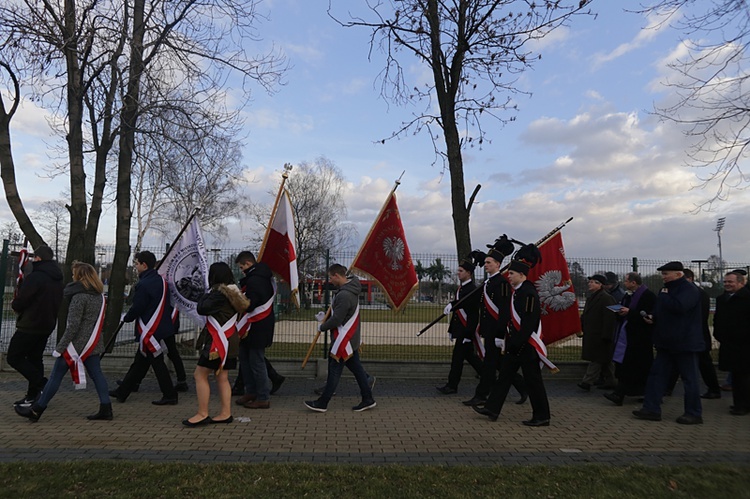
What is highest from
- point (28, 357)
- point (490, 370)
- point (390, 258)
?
point (390, 258)

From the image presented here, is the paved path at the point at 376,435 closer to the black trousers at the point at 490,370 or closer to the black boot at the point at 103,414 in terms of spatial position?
the black boot at the point at 103,414

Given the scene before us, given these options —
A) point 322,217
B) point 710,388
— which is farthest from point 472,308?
point 322,217

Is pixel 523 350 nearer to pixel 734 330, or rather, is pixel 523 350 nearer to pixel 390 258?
pixel 390 258

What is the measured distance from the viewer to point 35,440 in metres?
5.54

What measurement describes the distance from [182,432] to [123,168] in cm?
672

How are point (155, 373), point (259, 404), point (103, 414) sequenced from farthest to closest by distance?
point (155, 373) → point (259, 404) → point (103, 414)

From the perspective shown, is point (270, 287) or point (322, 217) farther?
point (322, 217)

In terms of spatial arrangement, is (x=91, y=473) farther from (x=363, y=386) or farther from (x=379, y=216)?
(x=379, y=216)

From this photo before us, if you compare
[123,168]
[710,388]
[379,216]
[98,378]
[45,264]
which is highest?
[123,168]

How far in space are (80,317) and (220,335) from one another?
5.41 feet

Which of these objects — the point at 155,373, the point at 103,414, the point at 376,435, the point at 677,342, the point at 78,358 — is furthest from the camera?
the point at 155,373

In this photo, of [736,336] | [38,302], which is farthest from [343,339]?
[736,336]

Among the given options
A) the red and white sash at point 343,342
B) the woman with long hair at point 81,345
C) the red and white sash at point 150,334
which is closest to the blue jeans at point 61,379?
the woman with long hair at point 81,345

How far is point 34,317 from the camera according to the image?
6.77 meters
